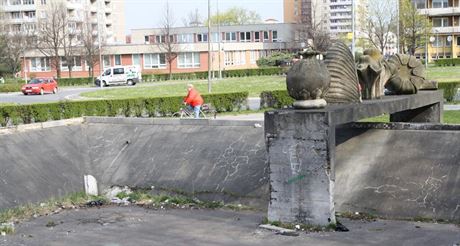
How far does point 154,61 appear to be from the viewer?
74812 mm

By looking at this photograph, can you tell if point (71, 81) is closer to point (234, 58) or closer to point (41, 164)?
point (234, 58)

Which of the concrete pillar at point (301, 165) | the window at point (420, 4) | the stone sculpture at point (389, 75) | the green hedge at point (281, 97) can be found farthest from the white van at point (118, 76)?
the concrete pillar at point (301, 165)

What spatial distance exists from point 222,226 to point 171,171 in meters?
3.77

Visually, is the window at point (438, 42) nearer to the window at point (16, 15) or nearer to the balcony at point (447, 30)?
the balcony at point (447, 30)

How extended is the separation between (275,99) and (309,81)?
19.1 m

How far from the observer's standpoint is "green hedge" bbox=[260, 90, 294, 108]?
2989 cm

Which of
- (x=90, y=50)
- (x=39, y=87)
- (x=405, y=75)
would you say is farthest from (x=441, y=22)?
(x=405, y=75)

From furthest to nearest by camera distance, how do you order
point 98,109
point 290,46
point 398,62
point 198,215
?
point 290,46, point 98,109, point 398,62, point 198,215

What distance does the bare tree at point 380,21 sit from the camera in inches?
2721

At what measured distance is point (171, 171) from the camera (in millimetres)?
15688

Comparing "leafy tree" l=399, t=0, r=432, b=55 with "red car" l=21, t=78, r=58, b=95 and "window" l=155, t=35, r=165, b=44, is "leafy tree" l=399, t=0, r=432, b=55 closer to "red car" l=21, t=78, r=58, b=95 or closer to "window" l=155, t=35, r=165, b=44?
"window" l=155, t=35, r=165, b=44

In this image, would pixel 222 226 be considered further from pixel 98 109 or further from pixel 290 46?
pixel 290 46

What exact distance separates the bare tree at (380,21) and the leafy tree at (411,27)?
41.8 inches

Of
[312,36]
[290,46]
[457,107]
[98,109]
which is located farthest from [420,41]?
[98,109]
